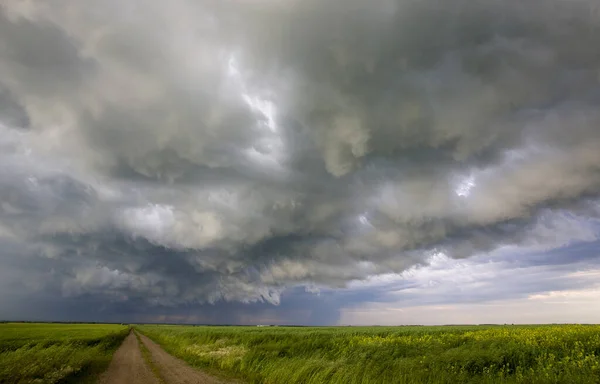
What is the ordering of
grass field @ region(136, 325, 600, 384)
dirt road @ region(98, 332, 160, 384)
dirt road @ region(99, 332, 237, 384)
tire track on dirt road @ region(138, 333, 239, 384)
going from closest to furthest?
grass field @ region(136, 325, 600, 384)
tire track on dirt road @ region(138, 333, 239, 384)
dirt road @ region(99, 332, 237, 384)
dirt road @ region(98, 332, 160, 384)

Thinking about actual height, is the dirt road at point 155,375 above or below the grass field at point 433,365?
below

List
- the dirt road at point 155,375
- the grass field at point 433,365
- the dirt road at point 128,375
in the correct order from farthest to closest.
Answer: the dirt road at point 128,375 < the dirt road at point 155,375 < the grass field at point 433,365

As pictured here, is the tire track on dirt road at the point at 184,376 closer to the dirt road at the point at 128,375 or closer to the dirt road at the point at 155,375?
the dirt road at the point at 155,375

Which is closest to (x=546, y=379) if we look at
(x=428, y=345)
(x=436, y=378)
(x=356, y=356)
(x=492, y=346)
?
(x=436, y=378)

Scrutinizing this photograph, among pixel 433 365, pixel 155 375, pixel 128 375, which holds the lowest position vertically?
pixel 128 375

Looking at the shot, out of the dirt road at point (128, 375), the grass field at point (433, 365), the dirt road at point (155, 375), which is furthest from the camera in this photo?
the dirt road at point (128, 375)

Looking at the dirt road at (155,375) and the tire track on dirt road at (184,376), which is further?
the dirt road at (155,375)

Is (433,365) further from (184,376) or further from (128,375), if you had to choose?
(128,375)

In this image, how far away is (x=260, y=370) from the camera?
19.3 metres

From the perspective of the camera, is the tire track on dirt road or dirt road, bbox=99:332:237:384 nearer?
the tire track on dirt road

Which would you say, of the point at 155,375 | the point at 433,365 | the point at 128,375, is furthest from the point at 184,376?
the point at 433,365

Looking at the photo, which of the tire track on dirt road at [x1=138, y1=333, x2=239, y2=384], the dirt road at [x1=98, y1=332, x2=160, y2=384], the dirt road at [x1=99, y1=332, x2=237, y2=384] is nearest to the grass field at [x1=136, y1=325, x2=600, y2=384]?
the tire track on dirt road at [x1=138, y1=333, x2=239, y2=384]

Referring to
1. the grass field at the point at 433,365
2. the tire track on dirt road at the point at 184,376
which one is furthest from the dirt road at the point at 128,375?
the grass field at the point at 433,365

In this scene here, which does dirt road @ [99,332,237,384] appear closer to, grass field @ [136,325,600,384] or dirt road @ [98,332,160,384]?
dirt road @ [98,332,160,384]
